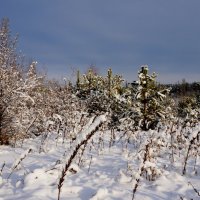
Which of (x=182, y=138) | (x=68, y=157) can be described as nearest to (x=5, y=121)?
(x=182, y=138)

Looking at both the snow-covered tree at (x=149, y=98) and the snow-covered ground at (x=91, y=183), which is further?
the snow-covered tree at (x=149, y=98)

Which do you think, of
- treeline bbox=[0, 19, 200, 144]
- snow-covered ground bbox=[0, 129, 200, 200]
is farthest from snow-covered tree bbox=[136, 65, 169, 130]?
snow-covered ground bbox=[0, 129, 200, 200]

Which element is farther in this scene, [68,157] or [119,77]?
[119,77]

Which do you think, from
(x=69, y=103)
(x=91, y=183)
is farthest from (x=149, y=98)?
(x=91, y=183)

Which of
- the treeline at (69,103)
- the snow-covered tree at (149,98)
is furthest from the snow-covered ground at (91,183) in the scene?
the snow-covered tree at (149,98)

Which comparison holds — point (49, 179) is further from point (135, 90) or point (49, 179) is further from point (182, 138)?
point (135, 90)

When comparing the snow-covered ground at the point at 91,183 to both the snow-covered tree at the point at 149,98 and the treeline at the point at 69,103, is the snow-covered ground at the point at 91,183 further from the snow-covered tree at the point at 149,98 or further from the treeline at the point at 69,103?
Result: the snow-covered tree at the point at 149,98

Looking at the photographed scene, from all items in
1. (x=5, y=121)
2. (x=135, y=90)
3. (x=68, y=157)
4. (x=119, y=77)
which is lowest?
Answer: (x=68, y=157)

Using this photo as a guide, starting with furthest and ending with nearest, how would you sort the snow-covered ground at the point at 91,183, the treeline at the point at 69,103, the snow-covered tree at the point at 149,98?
the snow-covered tree at the point at 149,98, the treeline at the point at 69,103, the snow-covered ground at the point at 91,183

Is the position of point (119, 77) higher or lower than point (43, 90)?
higher

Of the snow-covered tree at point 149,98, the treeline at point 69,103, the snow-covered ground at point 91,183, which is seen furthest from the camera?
the snow-covered tree at point 149,98

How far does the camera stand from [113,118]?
84.0ft

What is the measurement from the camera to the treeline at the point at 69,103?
1202cm

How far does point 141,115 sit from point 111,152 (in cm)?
1275
